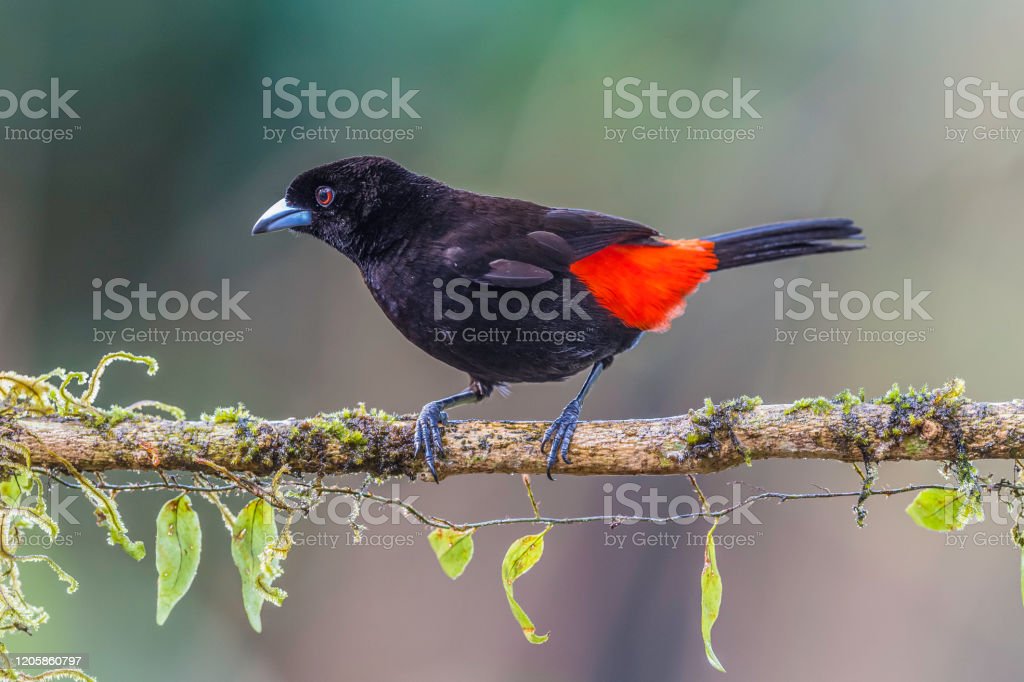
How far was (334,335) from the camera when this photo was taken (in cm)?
585

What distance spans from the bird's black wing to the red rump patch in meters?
0.05

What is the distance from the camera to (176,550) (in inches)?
97.5

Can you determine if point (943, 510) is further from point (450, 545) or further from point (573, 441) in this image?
point (450, 545)

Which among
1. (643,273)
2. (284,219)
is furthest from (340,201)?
(643,273)

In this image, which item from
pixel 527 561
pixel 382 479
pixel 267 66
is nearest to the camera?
pixel 527 561

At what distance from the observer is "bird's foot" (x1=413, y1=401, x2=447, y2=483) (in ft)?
8.78

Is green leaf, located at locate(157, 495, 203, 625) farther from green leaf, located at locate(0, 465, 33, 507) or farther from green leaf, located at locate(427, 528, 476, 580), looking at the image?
green leaf, located at locate(427, 528, 476, 580)

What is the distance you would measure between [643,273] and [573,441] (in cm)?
97

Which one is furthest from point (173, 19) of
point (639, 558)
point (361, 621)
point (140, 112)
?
point (639, 558)

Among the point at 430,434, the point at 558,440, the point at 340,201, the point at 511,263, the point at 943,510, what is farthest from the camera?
the point at 340,201

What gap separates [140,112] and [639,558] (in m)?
4.20

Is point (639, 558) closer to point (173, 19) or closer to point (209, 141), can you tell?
point (209, 141)

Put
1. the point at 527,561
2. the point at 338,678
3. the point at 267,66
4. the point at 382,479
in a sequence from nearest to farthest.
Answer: the point at 527,561 → the point at 382,479 → the point at 338,678 → the point at 267,66

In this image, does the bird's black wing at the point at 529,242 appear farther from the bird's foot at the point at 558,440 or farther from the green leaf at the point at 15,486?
the green leaf at the point at 15,486
